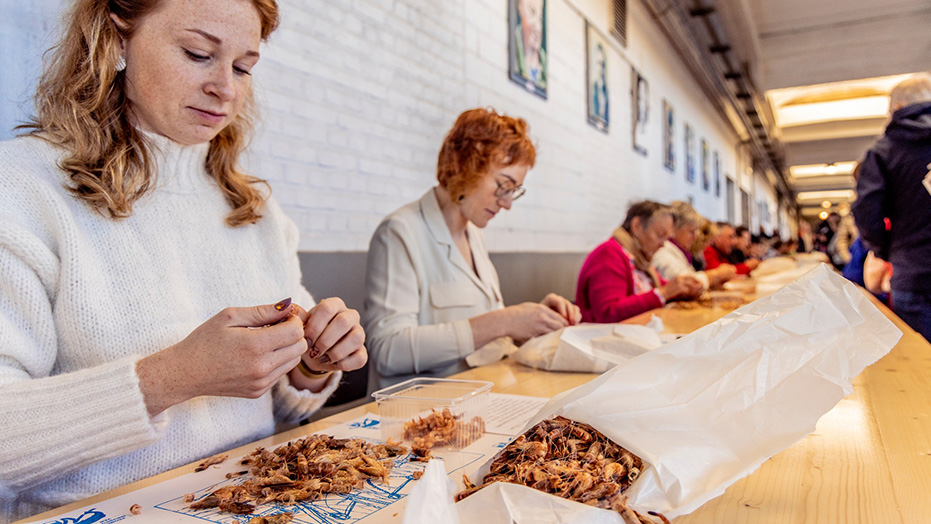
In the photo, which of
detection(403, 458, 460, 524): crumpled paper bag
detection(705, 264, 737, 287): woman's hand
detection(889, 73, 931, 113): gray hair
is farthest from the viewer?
detection(705, 264, 737, 287): woman's hand

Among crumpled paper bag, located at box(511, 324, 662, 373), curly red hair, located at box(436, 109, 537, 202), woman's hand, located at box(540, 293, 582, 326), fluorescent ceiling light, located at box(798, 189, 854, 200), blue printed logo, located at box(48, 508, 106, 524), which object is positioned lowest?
blue printed logo, located at box(48, 508, 106, 524)

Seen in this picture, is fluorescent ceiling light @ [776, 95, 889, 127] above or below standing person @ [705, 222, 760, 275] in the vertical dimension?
above

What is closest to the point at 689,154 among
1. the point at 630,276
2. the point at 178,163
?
the point at 630,276

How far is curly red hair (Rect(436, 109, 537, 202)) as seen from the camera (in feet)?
6.82

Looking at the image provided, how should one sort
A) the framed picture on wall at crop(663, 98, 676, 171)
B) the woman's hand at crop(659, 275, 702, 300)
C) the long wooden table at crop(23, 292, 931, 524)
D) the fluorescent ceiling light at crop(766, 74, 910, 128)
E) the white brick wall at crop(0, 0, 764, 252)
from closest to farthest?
the long wooden table at crop(23, 292, 931, 524) < the white brick wall at crop(0, 0, 764, 252) < the woman's hand at crop(659, 275, 702, 300) < the framed picture on wall at crop(663, 98, 676, 171) < the fluorescent ceiling light at crop(766, 74, 910, 128)

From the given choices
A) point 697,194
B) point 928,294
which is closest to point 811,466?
point 928,294

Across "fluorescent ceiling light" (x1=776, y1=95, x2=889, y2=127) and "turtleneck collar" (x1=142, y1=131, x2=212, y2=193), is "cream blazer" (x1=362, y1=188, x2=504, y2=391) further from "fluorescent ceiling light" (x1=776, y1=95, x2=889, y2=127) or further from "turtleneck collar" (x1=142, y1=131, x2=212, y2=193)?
"fluorescent ceiling light" (x1=776, y1=95, x2=889, y2=127)

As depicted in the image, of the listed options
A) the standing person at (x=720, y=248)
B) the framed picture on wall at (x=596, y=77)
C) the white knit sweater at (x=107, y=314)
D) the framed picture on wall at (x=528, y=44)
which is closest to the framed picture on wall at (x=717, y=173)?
the standing person at (x=720, y=248)

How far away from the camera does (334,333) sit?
102 cm

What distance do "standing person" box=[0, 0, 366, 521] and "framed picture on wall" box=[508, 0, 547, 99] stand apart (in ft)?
8.50

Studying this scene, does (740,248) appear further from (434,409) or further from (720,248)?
(434,409)

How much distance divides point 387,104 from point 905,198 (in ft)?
8.03

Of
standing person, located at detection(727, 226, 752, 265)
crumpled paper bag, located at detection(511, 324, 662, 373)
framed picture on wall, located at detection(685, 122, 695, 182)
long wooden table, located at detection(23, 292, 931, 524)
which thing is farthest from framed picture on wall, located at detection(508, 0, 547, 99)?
framed picture on wall, located at detection(685, 122, 695, 182)

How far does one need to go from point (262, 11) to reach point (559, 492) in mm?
1006
